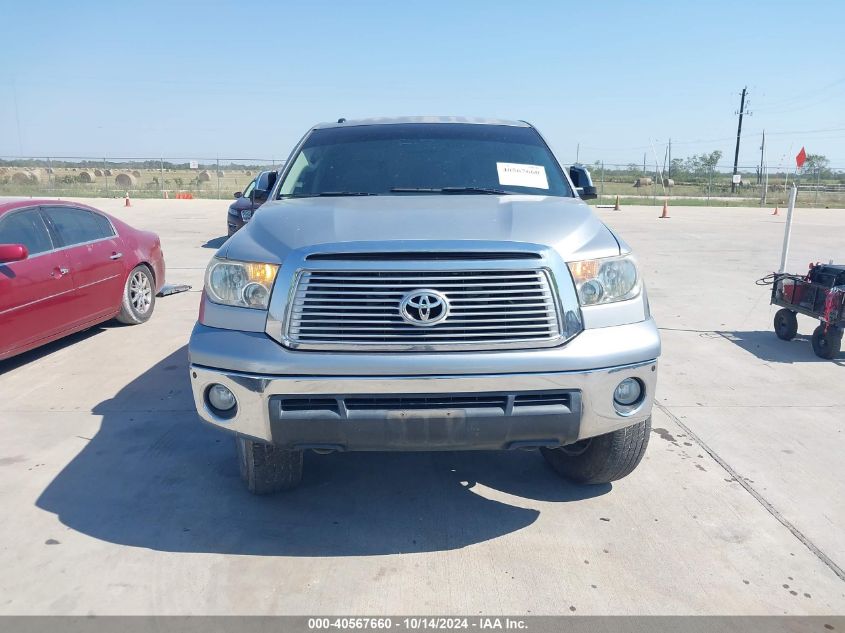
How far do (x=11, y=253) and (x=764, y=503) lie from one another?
18.2ft

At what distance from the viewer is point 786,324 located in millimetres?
6863

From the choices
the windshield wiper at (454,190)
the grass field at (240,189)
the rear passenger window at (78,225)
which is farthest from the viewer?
the grass field at (240,189)

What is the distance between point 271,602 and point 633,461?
1934 mm

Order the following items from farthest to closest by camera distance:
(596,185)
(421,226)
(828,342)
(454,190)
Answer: (596,185) → (828,342) → (454,190) → (421,226)

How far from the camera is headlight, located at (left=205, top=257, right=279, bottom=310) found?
310 centimetres

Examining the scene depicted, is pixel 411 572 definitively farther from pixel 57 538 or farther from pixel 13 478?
pixel 13 478

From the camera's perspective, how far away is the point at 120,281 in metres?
7.18

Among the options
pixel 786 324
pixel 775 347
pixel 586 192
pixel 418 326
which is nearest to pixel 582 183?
pixel 586 192

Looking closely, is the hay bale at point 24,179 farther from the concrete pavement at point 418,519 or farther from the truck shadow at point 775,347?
the truck shadow at point 775,347

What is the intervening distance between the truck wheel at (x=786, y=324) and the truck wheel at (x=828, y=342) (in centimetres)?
49

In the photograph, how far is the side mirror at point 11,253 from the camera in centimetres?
546

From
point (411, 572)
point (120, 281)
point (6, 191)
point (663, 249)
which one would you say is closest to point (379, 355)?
point (411, 572)

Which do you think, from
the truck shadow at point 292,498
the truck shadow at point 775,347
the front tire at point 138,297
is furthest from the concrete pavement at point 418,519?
the front tire at point 138,297

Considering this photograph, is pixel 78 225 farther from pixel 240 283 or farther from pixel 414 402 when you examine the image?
pixel 414 402
